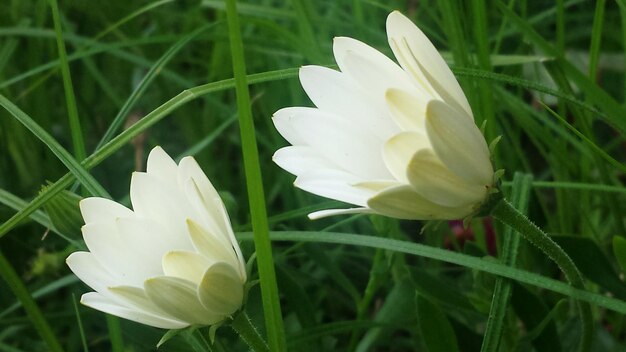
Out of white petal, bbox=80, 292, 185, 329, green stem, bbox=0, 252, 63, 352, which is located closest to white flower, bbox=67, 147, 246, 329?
white petal, bbox=80, 292, 185, 329

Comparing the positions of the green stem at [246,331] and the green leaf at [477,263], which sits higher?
the green leaf at [477,263]

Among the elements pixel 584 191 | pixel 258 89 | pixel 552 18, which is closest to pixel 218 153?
pixel 258 89

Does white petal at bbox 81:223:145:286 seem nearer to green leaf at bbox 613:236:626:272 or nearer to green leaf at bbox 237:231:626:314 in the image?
green leaf at bbox 237:231:626:314

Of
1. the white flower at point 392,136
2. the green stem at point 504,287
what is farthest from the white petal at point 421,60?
the green stem at point 504,287

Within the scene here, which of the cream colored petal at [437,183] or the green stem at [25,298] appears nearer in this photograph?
the cream colored petal at [437,183]

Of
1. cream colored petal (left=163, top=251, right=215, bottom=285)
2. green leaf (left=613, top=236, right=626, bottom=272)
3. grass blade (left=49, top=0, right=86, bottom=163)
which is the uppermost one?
grass blade (left=49, top=0, right=86, bottom=163)

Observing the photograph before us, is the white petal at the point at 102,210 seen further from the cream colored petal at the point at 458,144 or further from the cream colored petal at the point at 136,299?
the cream colored petal at the point at 458,144

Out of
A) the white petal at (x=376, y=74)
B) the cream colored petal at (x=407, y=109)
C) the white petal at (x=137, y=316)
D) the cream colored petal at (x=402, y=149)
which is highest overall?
the white petal at (x=376, y=74)
